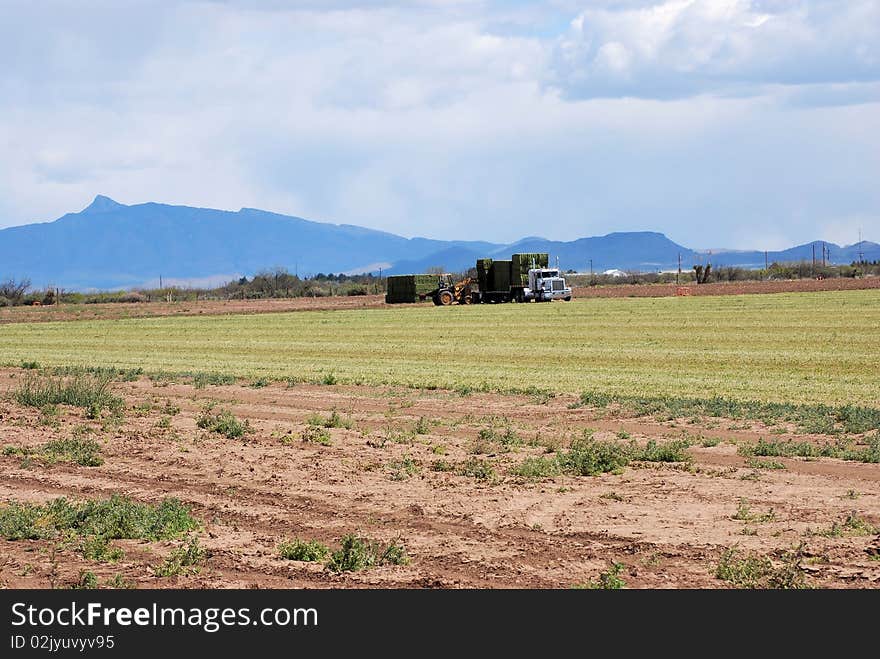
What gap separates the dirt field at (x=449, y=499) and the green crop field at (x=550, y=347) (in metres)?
6.04

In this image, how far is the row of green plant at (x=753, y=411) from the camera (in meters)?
18.5

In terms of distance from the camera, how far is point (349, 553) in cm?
1053

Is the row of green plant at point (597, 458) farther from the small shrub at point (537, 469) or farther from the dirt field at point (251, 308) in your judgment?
the dirt field at point (251, 308)

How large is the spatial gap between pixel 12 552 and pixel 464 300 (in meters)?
68.9

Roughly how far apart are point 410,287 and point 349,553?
69583 millimetres

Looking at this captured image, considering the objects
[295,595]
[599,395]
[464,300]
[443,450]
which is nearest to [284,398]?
[599,395]

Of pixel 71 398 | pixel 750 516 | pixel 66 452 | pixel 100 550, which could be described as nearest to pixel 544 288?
pixel 71 398

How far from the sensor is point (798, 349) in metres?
33.0

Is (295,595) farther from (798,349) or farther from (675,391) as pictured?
(798,349)

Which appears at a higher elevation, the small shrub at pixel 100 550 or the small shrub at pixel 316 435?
the small shrub at pixel 316 435

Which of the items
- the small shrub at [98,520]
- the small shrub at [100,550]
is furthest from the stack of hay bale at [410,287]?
the small shrub at [100,550]

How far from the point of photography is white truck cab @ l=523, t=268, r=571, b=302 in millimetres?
76438

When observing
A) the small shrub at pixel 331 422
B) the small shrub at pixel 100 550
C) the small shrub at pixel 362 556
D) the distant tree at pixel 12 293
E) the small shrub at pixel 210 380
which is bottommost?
the small shrub at pixel 362 556

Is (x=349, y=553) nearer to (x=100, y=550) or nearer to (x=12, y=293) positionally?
(x=100, y=550)
